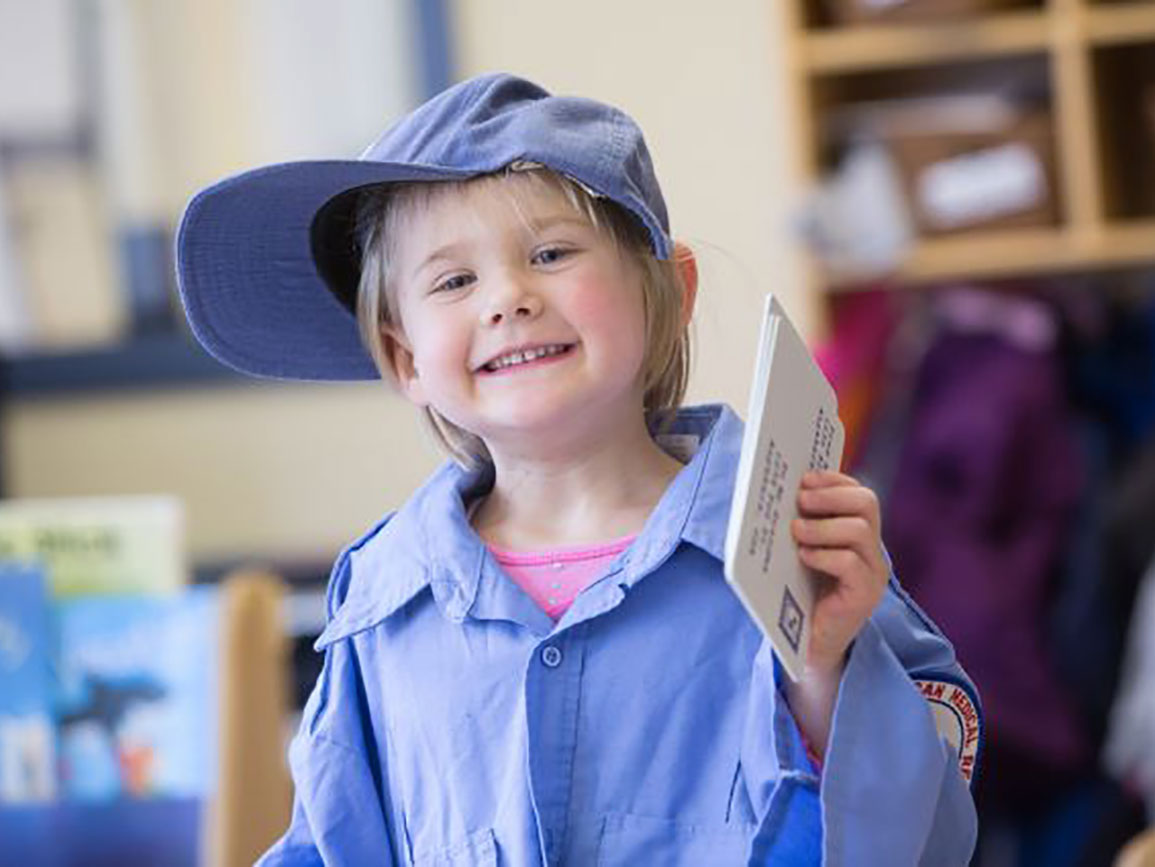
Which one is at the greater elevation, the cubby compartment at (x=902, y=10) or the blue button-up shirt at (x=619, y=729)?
the cubby compartment at (x=902, y=10)

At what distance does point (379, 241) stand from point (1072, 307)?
209 cm

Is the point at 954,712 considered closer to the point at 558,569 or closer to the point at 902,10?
the point at 558,569

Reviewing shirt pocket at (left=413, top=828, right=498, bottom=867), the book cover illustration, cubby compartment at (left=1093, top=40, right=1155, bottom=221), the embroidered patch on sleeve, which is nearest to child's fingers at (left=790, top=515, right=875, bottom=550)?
the embroidered patch on sleeve

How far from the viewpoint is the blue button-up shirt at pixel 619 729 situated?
1008mm

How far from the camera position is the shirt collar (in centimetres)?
107

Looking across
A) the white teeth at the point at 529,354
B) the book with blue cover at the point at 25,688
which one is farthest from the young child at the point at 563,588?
the book with blue cover at the point at 25,688

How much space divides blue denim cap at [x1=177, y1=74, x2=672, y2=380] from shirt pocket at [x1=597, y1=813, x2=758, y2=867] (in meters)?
0.29

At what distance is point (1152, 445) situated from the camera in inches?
112

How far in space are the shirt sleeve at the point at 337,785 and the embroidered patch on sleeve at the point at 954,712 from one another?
0.29 m

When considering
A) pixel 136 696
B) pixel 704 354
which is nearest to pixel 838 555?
pixel 704 354

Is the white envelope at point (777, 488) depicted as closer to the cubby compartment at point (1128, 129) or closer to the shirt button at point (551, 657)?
the shirt button at point (551, 657)

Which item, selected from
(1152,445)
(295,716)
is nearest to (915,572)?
(1152,445)

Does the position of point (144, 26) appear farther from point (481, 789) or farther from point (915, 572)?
point (481, 789)

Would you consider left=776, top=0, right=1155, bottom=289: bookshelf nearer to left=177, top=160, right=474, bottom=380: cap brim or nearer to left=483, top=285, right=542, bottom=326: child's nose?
left=177, top=160, right=474, bottom=380: cap brim
